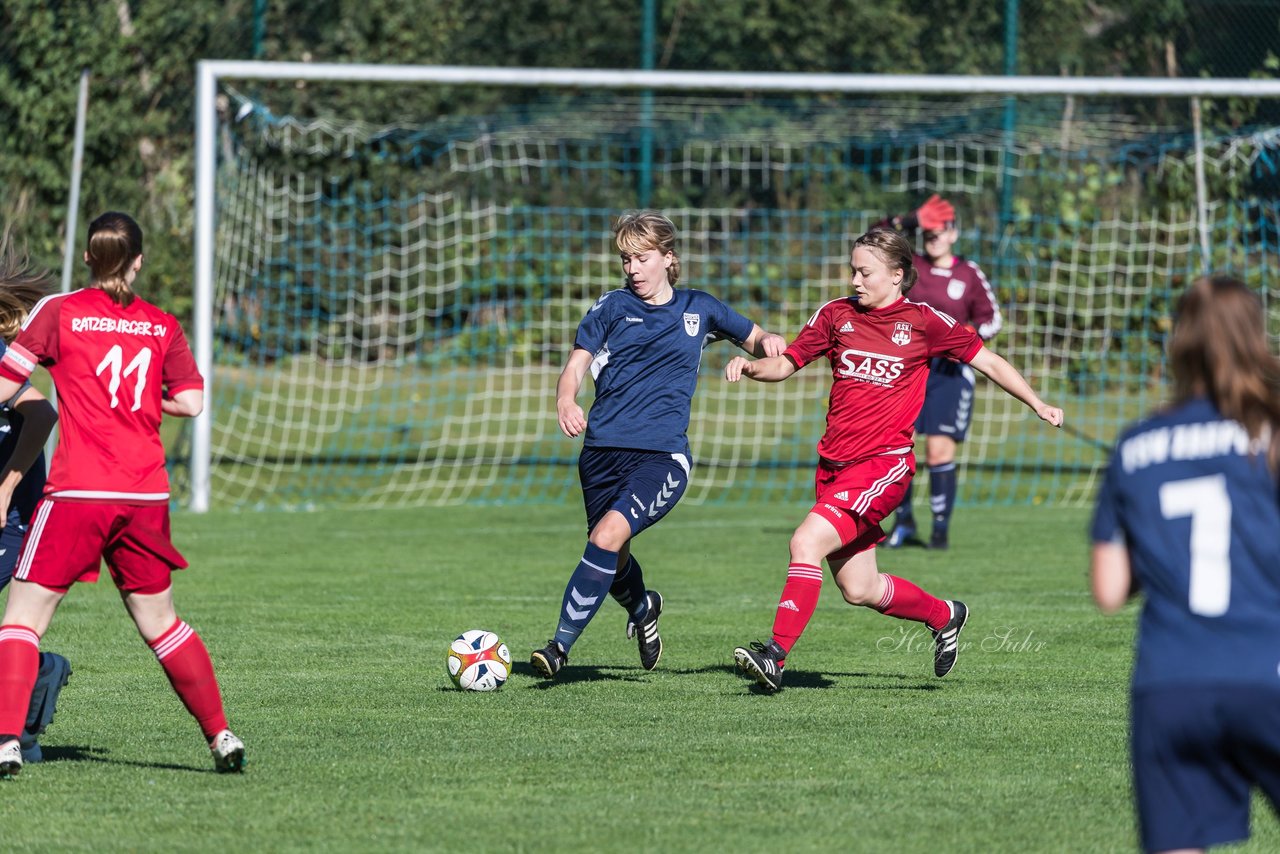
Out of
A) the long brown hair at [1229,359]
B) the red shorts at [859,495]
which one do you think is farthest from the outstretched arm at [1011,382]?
the long brown hair at [1229,359]

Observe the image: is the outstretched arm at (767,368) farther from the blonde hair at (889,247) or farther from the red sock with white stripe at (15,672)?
the red sock with white stripe at (15,672)

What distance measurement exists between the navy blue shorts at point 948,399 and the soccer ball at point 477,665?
5.43 m

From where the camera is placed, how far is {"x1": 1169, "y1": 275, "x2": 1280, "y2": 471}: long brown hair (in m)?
3.25

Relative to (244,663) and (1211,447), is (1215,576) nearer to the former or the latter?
(1211,447)

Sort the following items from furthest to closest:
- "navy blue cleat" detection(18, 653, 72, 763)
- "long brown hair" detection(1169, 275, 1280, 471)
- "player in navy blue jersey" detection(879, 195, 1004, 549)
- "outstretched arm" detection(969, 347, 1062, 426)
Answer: "player in navy blue jersey" detection(879, 195, 1004, 549) < "outstretched arm" detection(969, 347, 1062, 426) < "navy blue cleat" detection(18, 653, 72, 763) < "long brown hair" detection(1169, 275, 1280, 471)

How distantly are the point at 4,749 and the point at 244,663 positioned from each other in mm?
2416

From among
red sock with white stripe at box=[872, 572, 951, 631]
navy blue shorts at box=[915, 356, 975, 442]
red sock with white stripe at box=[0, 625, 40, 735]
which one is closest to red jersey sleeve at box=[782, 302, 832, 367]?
red sock with white stripe at box=[872, 572, 951, 631]

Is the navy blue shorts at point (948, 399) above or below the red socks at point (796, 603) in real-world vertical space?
above

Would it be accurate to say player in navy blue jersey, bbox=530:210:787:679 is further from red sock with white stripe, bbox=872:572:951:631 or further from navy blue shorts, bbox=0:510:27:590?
navy blue shorts, bbox=0:510:27:590

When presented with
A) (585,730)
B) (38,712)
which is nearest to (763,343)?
(585,730)

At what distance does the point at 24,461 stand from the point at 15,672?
0.69 metres

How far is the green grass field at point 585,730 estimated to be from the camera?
15.4ft

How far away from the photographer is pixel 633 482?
697cm

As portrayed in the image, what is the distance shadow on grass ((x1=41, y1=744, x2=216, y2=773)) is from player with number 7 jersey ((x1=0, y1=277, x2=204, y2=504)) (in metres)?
0.93
